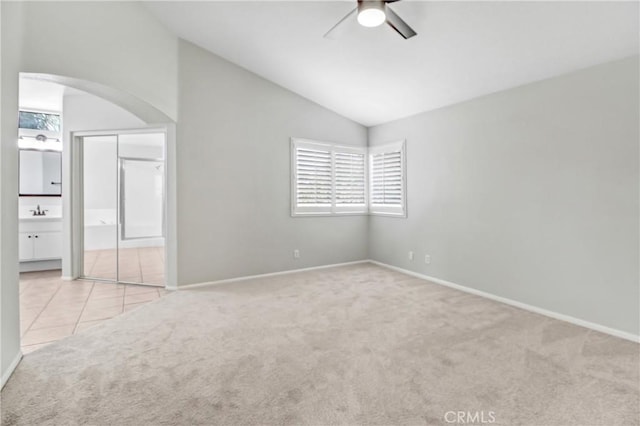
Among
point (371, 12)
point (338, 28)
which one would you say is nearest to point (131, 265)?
point (338, 28)

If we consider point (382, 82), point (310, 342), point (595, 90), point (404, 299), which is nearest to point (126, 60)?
point (382, 82)

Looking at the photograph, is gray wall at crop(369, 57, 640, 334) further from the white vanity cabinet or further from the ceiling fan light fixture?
the white vanity cabinet

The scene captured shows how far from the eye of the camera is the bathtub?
200 inches

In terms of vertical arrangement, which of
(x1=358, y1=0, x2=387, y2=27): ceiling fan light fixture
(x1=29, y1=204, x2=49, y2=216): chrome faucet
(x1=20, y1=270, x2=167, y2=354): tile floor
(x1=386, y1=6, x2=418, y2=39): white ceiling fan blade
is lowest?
(x1=20, y1=270, x2=167, y2=354): tile floor

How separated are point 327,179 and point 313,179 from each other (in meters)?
0.30

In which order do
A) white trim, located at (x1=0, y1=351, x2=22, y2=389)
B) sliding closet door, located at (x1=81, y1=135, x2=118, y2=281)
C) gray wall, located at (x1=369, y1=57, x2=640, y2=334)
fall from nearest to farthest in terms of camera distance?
1. white trim, located at (x1=0, y1=351, x2=22, y2=389)
2. gray wall, located at (x1=369, y1=57, x2=640, y2=334)
3. sliding closet door, located at (x1=81, y1=135, x2=118, y2=281)

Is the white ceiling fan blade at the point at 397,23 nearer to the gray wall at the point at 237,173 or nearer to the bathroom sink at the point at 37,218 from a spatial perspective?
the gray wall at the point at 237,173

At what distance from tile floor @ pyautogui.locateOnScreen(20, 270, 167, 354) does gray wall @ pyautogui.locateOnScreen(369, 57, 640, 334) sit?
13.6 feet

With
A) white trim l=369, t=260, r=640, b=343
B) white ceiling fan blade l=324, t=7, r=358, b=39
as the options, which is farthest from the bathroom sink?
white trim l=369, t=260, r=640, b=343

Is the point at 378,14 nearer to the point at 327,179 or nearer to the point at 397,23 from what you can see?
the point at 397,23

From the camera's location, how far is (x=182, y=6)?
335cm

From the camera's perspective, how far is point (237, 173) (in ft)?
15.0

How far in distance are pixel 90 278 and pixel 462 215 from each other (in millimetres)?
5645

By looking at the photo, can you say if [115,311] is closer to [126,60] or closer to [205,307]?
[205,307]
